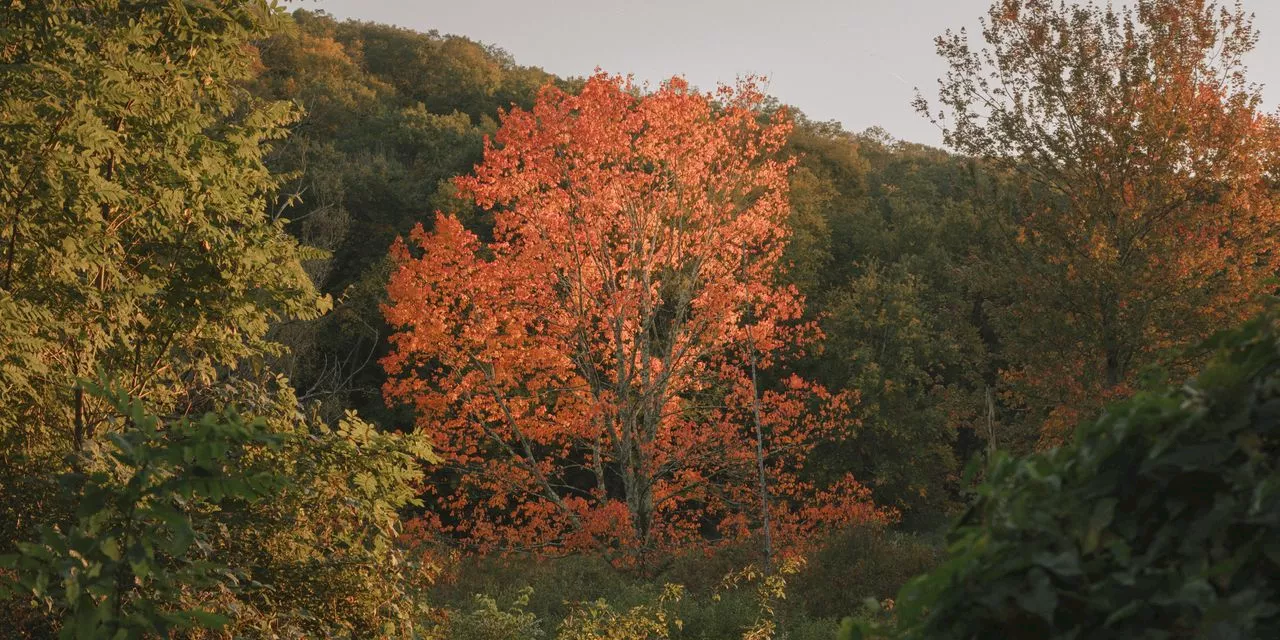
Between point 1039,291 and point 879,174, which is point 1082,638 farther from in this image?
point 879,174

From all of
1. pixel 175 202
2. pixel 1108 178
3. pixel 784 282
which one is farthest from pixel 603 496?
pixel 784 282

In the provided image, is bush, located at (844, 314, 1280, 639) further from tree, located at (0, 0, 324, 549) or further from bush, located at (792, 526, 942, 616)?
bush, located at (792, 526, 942, 616)

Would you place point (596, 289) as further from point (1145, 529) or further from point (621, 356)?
point (1145, 529)

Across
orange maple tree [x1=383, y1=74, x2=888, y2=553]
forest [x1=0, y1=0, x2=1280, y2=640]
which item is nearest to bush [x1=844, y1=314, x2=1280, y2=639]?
forest [x1=0, y1=0, x2=1280, y2=640]

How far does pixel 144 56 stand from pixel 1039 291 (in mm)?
11554

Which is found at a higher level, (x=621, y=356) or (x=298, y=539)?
(x=621, y=356)

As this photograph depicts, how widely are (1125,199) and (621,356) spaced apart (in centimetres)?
743

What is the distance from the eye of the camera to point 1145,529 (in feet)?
6.77

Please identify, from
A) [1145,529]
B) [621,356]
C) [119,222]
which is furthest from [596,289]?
[1145,529]

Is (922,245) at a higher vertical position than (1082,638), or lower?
higher

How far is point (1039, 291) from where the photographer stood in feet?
45.6

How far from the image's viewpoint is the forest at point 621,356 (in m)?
2.13

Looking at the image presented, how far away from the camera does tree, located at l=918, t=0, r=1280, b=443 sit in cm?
1316

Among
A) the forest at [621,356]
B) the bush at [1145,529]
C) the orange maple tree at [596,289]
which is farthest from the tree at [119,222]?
the orange maple tree at [596,289]
